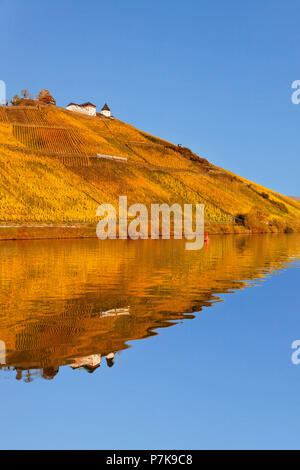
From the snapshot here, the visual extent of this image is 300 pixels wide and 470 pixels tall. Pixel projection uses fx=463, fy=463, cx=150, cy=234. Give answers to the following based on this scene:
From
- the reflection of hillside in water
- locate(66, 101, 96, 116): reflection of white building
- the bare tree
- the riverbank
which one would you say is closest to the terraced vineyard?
A: the bare tree

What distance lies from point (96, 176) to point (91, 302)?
88807 mm

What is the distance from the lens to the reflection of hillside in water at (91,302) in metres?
10.9

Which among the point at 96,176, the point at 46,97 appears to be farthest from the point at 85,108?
the point at 96,176

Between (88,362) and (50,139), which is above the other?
(50,139)

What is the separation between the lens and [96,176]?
342 ft

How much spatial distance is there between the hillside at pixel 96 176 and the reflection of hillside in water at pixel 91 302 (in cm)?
3929

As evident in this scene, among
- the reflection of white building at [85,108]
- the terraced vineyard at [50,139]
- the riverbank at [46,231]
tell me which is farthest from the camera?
the reflection of white building at [85,108]

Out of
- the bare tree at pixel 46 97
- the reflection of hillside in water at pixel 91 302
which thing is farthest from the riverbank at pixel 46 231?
the bare tree at pixel 46 97

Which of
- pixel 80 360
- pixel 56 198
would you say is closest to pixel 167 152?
pixel 56 198

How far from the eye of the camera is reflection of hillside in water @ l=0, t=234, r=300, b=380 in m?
10.9

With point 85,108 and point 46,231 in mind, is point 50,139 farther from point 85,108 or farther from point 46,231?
point 85,108

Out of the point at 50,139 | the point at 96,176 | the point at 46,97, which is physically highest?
the point at 46,97

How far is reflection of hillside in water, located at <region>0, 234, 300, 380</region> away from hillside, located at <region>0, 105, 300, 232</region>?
39.3m

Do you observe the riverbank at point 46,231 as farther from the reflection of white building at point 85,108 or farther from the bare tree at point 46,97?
the reflection of white building at point 85,108
